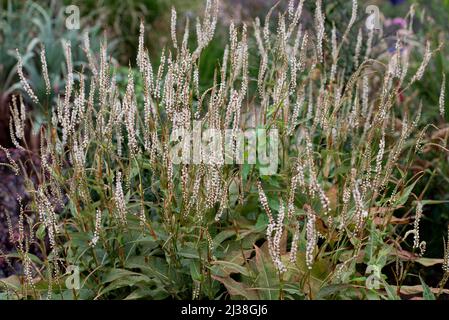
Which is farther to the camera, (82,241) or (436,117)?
(436,117)

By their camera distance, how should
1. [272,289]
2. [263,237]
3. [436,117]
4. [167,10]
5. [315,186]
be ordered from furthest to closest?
[167,10] → [436,117] → [263,237] → [272,289] → [315,186]

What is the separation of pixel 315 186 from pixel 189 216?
633 mm

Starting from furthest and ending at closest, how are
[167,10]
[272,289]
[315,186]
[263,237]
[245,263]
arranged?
[167,10], [263,237], [245,263], [272,289], [315,186]

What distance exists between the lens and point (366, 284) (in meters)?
2.58

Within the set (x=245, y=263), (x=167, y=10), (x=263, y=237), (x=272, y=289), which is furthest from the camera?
(x=167, y=10)

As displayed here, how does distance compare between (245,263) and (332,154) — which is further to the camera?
(332,154)

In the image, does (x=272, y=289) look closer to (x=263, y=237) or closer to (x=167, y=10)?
(x=263, y=237)

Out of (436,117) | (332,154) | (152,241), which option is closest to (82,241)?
(152,241)
